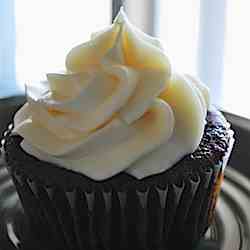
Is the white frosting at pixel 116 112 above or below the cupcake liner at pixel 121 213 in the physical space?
above

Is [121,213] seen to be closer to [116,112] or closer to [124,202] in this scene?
[124,202]

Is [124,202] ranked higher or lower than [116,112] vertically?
lower

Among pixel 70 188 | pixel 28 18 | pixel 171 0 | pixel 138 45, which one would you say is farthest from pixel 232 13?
pixel 70 188

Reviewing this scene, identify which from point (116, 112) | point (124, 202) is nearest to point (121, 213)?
point (124, 202)

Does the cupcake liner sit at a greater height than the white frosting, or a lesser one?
lesser

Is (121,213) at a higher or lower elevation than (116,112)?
lower
